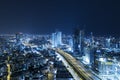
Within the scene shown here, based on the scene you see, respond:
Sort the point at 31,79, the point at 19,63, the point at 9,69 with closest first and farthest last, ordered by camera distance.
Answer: the point at 31,79 < the point at 9,69 < the point at 19,63

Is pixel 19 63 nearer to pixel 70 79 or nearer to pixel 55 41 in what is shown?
pixel 70 79

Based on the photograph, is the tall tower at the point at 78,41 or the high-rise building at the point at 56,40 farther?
the high-rise building at the point at 56,40

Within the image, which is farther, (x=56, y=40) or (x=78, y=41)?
(x=56, y=40)

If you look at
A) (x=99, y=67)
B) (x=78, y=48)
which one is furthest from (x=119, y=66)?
(x=78, y=48)

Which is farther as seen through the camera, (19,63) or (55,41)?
(55,41)

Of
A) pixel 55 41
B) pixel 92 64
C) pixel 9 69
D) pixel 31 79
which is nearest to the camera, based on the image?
pixel 31 79

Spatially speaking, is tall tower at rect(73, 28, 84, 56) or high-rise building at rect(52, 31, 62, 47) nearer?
tall tower at rect(73, 28, 84, 56)

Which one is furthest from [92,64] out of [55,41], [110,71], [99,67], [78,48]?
[55,41]

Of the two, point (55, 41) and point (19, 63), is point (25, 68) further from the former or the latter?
point (55, 41)

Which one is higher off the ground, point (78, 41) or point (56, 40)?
point (56, 40)
